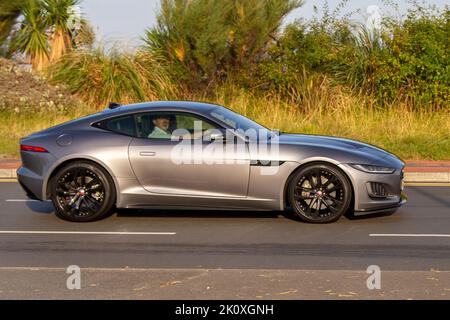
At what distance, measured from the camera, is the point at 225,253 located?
8.48m

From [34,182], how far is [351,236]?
12.4 ft

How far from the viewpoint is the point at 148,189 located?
1016 cm

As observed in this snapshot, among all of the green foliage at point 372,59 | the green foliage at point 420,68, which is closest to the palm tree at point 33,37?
the green foliage at point 372,59

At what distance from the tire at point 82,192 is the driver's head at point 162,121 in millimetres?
848

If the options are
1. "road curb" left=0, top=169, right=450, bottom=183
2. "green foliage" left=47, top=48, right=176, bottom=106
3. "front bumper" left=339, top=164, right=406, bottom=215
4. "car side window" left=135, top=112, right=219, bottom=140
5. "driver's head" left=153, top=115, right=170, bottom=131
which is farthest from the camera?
"green foliage" left=47, top=48, right=176, bottom=106

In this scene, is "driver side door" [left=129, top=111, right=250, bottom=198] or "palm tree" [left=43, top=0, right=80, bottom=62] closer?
"driver side door" [left=129, top=111, right=250, bottom=198]

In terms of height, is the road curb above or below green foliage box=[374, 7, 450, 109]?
below

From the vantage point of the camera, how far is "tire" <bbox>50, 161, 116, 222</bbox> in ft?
33.4

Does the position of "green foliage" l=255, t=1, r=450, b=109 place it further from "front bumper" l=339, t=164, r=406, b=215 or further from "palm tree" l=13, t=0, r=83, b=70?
"front bumper" l=339, t=164, r=406, b=215

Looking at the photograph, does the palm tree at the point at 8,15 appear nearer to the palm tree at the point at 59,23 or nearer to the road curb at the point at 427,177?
the palm tree at the point at 59,23

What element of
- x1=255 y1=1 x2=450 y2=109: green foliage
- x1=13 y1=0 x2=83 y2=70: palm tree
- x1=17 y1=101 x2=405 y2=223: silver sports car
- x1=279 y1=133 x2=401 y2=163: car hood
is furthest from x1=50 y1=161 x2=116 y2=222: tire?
x1=13 y1=0 x2=83 y2=70: palm tree

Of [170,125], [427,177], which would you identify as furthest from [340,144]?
[427,177]

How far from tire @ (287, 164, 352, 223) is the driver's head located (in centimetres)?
165

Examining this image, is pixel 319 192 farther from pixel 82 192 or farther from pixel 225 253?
pixel 82 192
